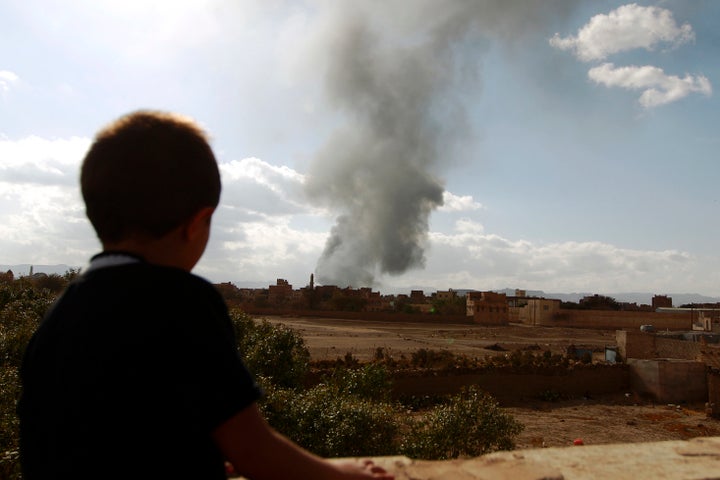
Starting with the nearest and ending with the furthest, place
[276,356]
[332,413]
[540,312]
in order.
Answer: [332,413], [276,356], [540,312]

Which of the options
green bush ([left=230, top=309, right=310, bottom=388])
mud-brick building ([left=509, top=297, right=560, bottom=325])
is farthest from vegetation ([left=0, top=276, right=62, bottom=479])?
mud-brick building ([left=509, top=297, right=560, bottom=325])

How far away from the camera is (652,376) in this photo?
24969 millimetres

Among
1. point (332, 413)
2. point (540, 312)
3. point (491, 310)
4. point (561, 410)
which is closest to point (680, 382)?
point (561, 410)

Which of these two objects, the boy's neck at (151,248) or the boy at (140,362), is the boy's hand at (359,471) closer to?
the boy at (140,362)

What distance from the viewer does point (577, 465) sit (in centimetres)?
207

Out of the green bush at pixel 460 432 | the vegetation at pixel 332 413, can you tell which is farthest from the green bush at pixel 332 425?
the green bush at pixel 460 432

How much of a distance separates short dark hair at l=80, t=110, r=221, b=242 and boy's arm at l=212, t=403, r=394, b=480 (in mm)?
493

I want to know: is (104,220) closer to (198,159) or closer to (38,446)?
(198,159)

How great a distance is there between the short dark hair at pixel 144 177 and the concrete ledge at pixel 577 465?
1.15 meters

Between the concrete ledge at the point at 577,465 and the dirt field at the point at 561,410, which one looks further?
the dirt field at the point at 561,410

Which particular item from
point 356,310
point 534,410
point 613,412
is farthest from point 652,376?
point 356,310

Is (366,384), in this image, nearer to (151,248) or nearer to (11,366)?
(11,366)

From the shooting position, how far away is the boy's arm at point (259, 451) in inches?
47.9

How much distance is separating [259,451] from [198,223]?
57 centimetres
